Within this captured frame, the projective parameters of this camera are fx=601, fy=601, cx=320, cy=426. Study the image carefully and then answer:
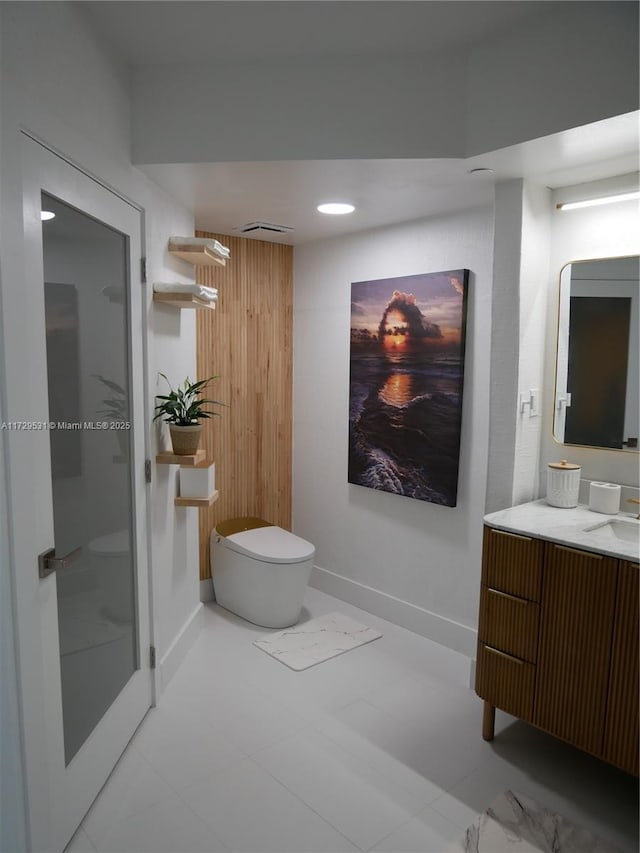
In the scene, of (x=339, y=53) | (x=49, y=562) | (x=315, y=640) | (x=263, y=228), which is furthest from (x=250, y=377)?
(x=49, y=562)

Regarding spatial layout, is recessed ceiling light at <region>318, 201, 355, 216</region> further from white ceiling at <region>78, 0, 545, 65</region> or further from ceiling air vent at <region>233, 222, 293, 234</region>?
white ceiling at <region>78, 0, 545, 65</region>

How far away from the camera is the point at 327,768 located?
2170 mm

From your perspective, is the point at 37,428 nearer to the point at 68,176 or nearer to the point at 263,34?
the point at 68,176

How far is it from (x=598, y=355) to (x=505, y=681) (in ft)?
4.37

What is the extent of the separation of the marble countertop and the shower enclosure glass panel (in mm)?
1395

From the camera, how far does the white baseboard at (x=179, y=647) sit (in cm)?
263

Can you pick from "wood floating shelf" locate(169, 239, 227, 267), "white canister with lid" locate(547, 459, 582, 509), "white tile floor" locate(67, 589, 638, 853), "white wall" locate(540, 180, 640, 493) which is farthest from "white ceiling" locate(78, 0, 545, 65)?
"white tile floor" locate(67, 589, 638, 853)

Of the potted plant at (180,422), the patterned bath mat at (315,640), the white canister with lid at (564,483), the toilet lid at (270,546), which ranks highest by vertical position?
the potted plant at (180,422)

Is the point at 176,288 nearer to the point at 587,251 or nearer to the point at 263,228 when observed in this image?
the point at 263,228

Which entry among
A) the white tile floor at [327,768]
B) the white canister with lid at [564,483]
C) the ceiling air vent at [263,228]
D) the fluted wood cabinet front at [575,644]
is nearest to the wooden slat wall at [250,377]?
the ceiling air vent at [263,228]

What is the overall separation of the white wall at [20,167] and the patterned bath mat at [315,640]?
0.71m

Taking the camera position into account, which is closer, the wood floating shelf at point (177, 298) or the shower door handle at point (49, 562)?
the shower door handle at point (49, 562)

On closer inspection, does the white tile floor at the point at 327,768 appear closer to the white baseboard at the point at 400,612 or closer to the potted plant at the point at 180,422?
the white baseboard at the point at 400,612

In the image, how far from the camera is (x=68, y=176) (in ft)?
5.74
